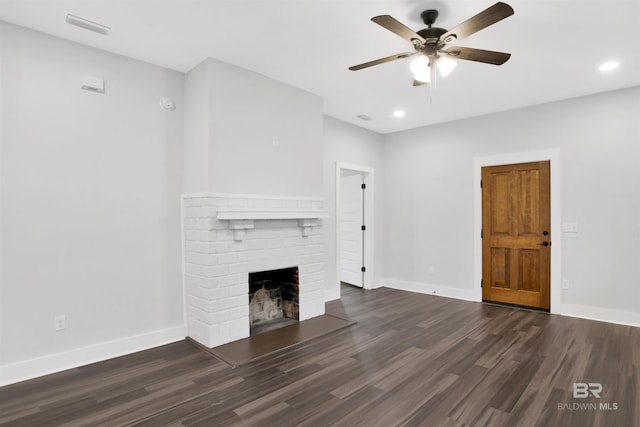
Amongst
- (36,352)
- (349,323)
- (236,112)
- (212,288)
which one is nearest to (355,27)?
(236,112)

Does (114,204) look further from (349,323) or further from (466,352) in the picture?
(466,352)

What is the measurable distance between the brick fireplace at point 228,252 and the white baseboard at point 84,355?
10.6 inches

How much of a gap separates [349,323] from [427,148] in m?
3.35

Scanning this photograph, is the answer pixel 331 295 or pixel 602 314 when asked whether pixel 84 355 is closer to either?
pixel 331 295

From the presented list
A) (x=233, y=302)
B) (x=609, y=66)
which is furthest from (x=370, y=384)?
(x=609, y=66)

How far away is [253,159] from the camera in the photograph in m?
3.64

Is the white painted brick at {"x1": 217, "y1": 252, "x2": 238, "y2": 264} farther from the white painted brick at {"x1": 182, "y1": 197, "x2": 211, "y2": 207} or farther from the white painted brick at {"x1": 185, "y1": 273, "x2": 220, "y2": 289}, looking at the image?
the white painted brick at {"x1": 182, "y1": 197, "x2": 211, "y2": 207}

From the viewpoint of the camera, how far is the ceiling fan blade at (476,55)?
95.2 inches

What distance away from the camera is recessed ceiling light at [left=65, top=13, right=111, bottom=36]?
2.61 m

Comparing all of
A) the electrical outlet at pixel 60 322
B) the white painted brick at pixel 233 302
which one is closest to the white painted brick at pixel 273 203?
the white painted brick at pixel 233 302

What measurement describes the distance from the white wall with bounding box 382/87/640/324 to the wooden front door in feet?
0.71

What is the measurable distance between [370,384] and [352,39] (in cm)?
292

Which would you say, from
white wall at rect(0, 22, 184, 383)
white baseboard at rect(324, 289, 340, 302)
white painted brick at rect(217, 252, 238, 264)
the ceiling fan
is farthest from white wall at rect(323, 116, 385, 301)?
the ceiling fan

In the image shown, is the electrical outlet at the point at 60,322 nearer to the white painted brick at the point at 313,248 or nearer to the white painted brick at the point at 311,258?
the white painted brick at the point at 311,258
